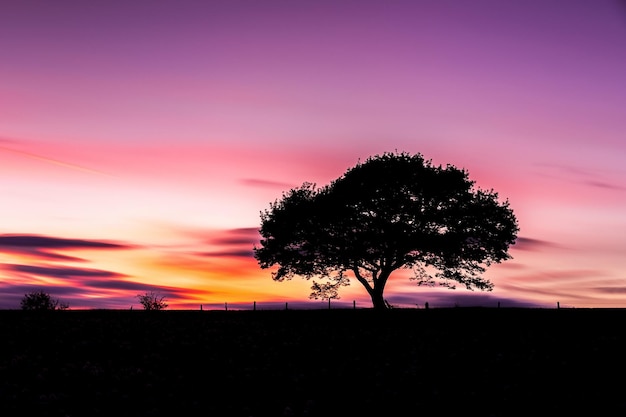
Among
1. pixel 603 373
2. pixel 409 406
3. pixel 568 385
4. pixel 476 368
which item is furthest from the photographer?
pixel 476 368

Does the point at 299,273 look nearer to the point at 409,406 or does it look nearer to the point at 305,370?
the point at 305,370

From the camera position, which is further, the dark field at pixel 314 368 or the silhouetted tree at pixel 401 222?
the silhouetted tree at pixel 401 222

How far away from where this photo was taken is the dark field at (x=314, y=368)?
21266 mm

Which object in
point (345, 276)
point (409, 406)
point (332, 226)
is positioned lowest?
point (409, 406)

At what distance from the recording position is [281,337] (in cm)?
3619

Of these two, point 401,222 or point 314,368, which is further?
point 401,222

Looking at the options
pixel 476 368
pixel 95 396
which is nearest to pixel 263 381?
pixel 95 396

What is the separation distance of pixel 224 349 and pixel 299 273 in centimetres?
3827

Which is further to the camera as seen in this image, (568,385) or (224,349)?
(224,349)

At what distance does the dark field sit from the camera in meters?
21.3

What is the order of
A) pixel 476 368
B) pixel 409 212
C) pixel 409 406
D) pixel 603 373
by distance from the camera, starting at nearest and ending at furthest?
pixel 409 406
pixel 603 373
pixel 476 368
pixel 409 212

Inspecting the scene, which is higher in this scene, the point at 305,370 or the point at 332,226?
the point at 332,226

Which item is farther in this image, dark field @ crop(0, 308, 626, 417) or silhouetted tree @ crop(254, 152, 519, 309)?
silhouetted tree @ crop(254, 152, 519, 309)

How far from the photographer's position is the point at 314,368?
2733 centimetres
